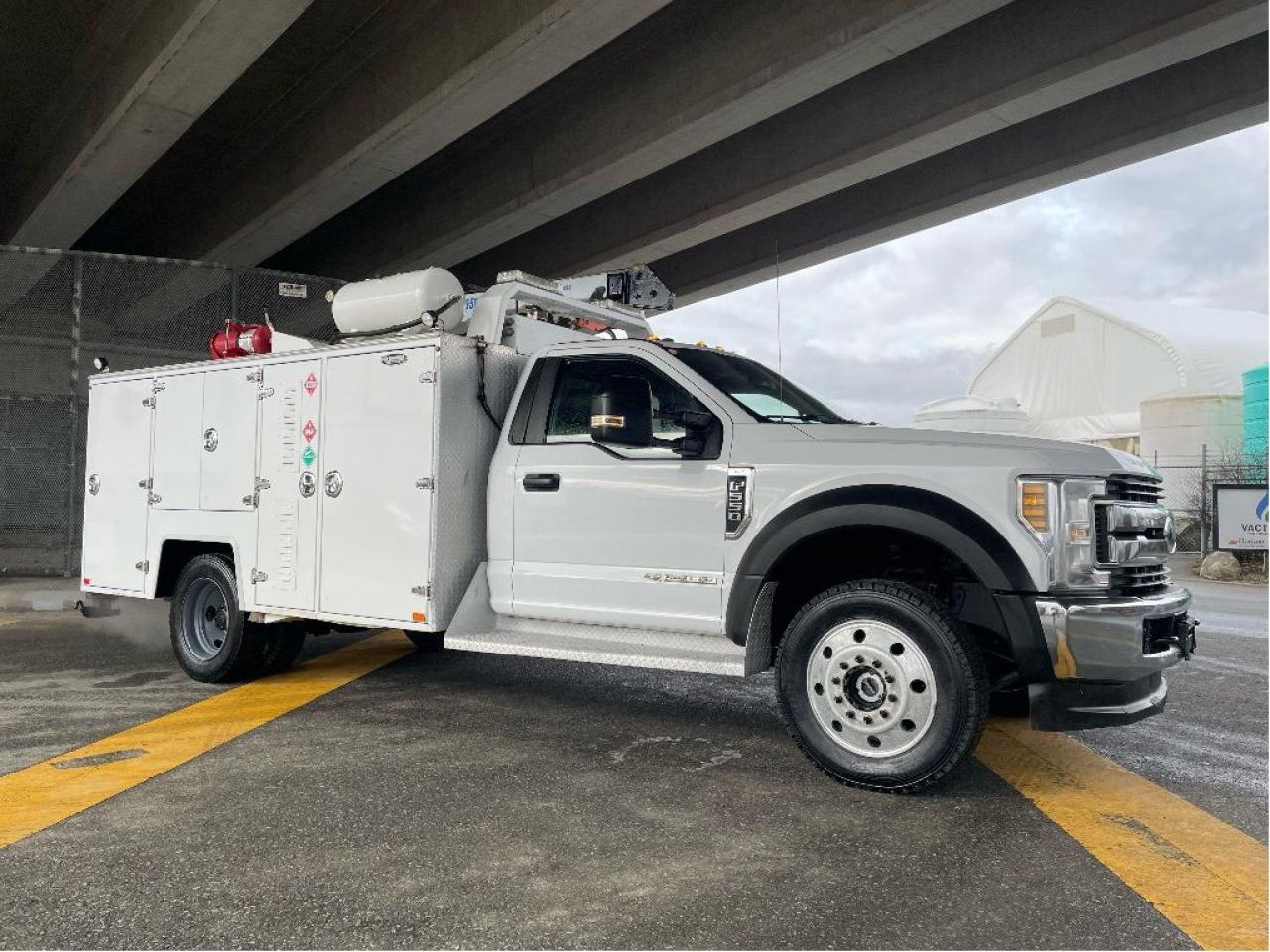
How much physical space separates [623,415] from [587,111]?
936 centimetres

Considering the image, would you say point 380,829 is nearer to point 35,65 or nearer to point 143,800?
point 143,800

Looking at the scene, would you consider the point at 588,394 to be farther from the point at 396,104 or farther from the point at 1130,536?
the point at 396,104

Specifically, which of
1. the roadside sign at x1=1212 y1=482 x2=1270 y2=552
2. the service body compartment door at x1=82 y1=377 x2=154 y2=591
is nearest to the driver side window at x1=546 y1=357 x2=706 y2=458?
the service body compartment door at x1=82 y1=377 x2=154 y2=591

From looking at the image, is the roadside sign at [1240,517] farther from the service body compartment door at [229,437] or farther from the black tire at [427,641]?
the service body compartment door at [229,437]

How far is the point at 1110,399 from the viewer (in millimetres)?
38188

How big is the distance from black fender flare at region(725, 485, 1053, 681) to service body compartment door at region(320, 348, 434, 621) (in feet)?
6.47

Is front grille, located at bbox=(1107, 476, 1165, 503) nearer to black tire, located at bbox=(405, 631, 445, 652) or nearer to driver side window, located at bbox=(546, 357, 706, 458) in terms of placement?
driver side window, located at bbox=(546, 357, 706, 458)

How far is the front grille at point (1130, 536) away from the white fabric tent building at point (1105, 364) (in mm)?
29832

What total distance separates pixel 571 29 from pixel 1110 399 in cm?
3478

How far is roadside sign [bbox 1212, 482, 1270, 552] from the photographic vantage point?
15.1 meters

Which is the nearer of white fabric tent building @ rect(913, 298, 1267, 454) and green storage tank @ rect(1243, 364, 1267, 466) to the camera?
green storage tank @ rect(1243, 364, 1267, 466)

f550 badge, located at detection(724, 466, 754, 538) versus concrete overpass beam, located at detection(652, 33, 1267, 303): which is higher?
concrete overpass beam, located at detection(652, 33, 1267, 303)

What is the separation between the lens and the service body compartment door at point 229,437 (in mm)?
6426

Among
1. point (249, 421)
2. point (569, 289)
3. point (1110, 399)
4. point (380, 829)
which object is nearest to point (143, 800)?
point (380, 829)
